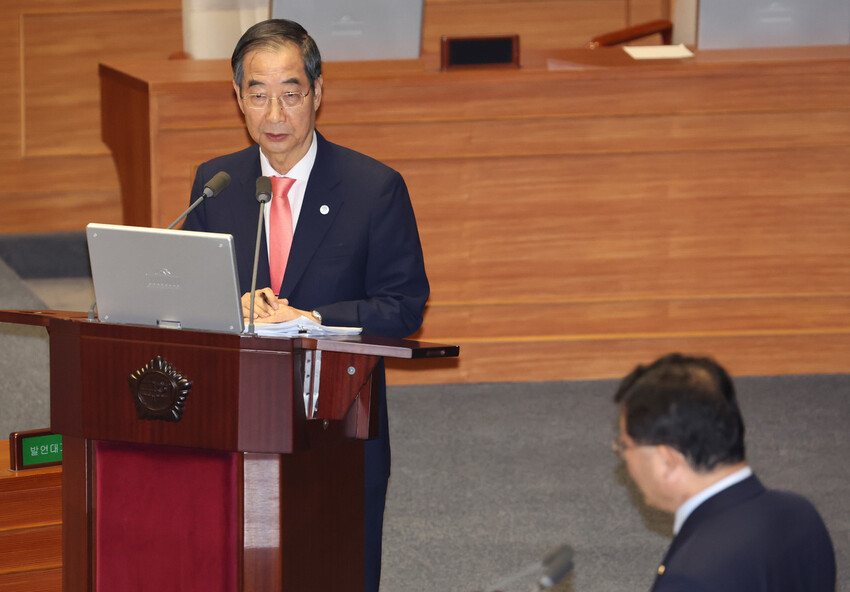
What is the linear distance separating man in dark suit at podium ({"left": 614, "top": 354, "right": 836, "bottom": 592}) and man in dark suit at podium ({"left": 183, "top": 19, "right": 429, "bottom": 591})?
899mm

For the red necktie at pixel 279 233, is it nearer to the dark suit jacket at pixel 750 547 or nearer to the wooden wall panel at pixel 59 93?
the dark suit jacket at pixel 750 547

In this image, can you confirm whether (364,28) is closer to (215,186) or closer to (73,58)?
(73,58)

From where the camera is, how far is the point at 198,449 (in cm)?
220

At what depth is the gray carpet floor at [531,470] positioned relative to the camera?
3736 mm

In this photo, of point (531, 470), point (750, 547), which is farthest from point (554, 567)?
point (531, 470)

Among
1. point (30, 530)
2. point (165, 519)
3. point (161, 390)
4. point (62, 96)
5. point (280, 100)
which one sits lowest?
point (30, 530)

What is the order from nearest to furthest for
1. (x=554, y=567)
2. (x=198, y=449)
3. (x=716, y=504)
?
(x=554, y=567), (x=716, y=504), (x=198, y=449)

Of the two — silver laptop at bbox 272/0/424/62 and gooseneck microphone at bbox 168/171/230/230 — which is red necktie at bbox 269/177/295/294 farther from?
silver laptop at bbox 272/0/424/62

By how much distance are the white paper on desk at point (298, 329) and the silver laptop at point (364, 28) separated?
3371mm

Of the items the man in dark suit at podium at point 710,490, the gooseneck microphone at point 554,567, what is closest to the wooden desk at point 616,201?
the man in dark suit at podium at point 710,490

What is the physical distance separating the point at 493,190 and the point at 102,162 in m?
3.22

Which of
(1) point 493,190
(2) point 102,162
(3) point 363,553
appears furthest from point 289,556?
(2) point 102,162

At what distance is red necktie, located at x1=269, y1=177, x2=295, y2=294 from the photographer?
8.58ft

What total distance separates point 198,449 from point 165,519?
0.15 m
